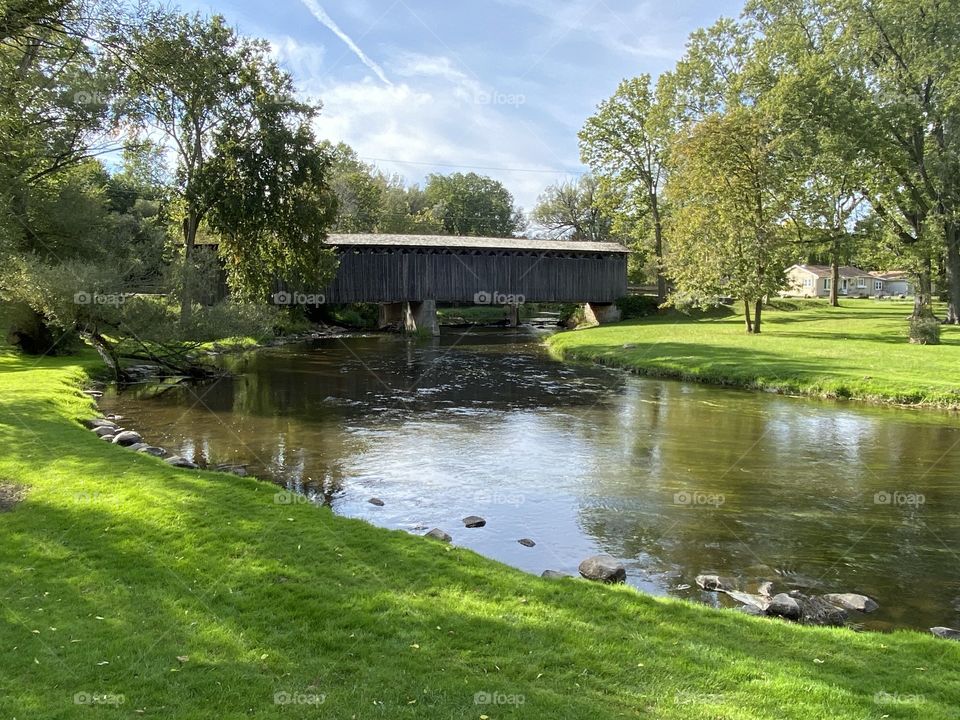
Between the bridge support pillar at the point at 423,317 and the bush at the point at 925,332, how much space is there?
26505mm

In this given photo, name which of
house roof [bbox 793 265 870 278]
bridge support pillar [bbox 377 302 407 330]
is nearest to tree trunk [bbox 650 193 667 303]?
bridge support pillar [bbox 377 302 407 330]

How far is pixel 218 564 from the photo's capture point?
681cm

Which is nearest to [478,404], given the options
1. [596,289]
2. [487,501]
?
[487,501]

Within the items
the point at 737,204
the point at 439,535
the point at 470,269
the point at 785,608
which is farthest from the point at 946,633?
the point at 470,269

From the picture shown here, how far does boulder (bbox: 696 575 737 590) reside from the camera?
25.9 ft

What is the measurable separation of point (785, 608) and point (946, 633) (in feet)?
4.70

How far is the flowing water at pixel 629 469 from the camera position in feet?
28.9

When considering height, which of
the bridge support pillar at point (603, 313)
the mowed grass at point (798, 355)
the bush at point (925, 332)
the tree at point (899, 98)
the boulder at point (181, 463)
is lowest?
the boulder at point (181, 463)

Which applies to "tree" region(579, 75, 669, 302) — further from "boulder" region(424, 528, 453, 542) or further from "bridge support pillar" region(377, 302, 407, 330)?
"boulder" region(424, 528, 453, 542)

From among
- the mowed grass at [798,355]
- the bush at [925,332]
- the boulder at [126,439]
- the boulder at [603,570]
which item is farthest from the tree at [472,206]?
the boulder at [603,570]

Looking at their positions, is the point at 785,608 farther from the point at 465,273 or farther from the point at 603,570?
the point at 465,273

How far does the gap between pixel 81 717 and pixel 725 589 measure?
642cm

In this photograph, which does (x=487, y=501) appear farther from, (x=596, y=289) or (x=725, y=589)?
(x=596, y=289)

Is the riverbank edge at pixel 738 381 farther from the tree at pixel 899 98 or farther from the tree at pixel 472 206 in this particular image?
the tree at pixel 472 206
